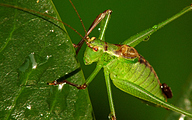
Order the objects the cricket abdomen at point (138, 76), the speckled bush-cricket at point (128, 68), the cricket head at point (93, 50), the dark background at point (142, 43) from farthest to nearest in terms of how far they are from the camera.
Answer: the dark background at point (142, 43), the cricket abdomen at point (138, 76), the speckled bush-cricket at point (128, 68), the cricket head at point (93, 50)

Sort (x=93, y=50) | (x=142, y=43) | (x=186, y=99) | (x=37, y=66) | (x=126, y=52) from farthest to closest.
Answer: (x=142, y=43) → (x=126, y=52) → (x=93, y=50) → (x=186, y=99) → (x=37, y=66)

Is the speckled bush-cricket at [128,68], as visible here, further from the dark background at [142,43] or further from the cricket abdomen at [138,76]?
the dark background at [142,43]

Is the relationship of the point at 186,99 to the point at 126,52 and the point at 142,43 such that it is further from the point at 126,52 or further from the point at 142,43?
the point at 142,43

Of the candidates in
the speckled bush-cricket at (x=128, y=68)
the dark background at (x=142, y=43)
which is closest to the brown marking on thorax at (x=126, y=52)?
the speckled bush-cricket at (x=128, y=68)

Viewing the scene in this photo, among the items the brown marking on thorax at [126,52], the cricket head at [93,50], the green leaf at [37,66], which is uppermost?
the cricket head at [93,50]

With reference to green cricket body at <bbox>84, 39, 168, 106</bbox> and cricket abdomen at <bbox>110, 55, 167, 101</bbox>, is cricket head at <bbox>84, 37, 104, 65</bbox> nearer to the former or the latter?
green cricket body at <bbox>84, 39, 168, 106</bbox>

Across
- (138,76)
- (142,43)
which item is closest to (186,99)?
(138,76)

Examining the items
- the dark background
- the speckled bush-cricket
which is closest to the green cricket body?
→ the speckled bush-cricket
